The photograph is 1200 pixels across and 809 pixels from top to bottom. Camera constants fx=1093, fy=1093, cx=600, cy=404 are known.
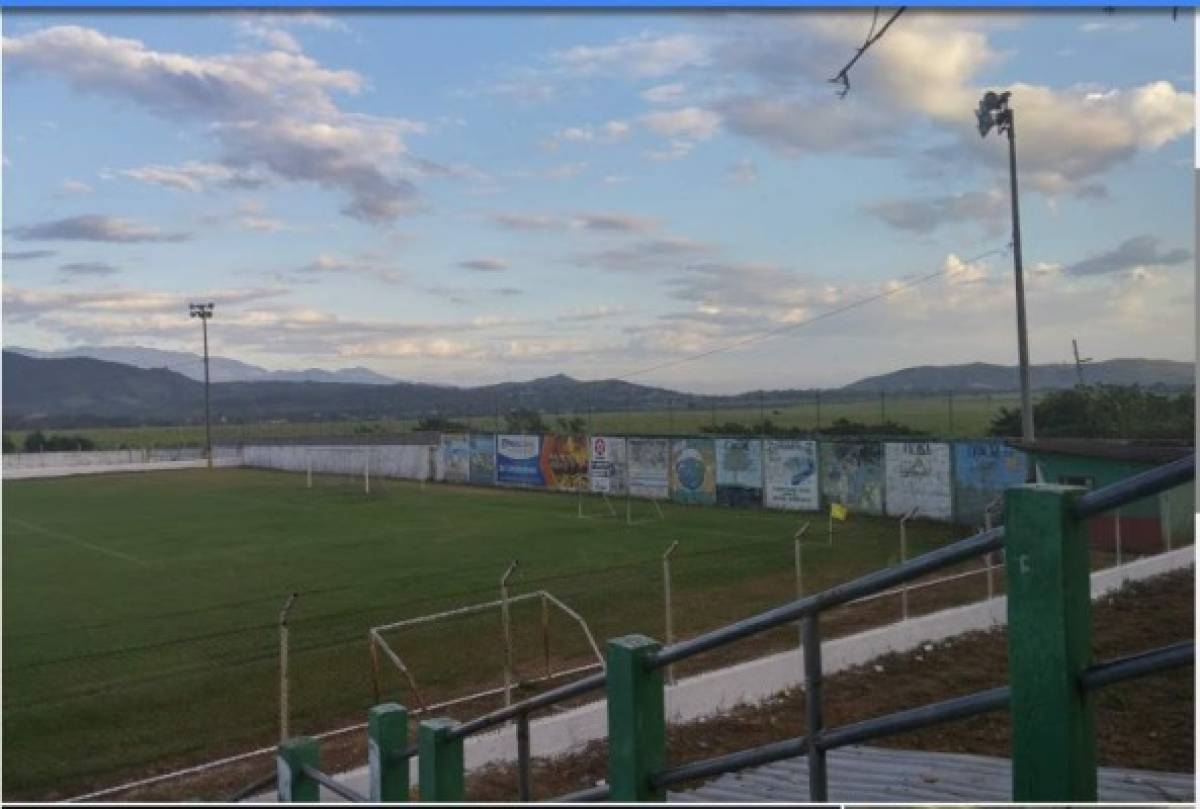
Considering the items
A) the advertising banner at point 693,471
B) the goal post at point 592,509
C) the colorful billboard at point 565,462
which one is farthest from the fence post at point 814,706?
the colorful billboard at point 565,462

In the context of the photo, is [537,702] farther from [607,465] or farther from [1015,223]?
[607,465]

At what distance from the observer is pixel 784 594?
591 inches

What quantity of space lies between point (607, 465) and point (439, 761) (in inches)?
1125

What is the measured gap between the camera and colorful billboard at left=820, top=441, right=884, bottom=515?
2536cm

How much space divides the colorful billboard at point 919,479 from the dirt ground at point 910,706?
10.5 metres

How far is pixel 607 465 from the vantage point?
3300 centimetres

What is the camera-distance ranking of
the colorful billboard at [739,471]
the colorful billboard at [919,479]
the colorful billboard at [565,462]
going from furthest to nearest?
the colorful billboard at [565,462] → the colorful billboard at [739,471] → the colorful billboard at [919,479]

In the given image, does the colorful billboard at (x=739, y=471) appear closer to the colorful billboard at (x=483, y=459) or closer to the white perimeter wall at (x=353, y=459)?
the colorful billboard at (x=483, y=459)

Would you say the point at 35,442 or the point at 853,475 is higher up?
the point at 35,442

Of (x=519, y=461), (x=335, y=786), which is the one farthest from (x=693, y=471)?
(x=335, y=786)

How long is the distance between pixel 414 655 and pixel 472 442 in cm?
2718

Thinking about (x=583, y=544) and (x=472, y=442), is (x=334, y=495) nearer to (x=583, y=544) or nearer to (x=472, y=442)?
(x=472, y=442)

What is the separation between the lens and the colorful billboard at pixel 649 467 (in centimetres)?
3109

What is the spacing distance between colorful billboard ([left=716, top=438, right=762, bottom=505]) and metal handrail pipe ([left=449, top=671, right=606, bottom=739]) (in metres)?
24.3
